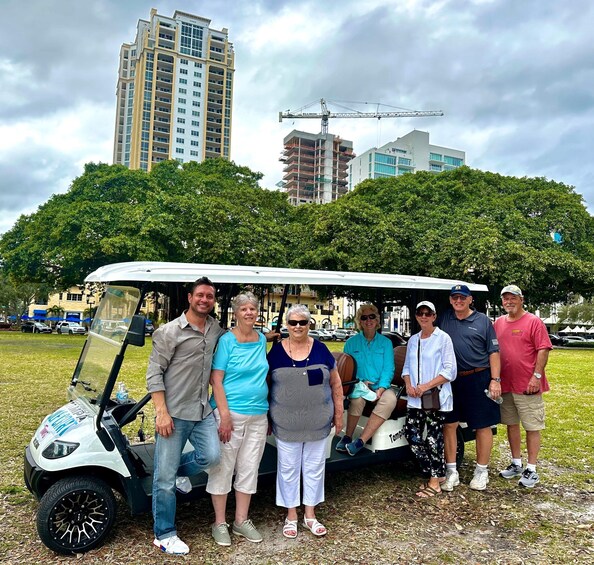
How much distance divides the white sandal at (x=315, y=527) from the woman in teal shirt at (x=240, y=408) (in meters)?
0.43

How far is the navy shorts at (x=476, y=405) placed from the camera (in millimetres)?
5168

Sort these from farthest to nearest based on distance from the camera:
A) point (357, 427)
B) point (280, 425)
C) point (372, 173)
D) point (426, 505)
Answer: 1. point (372, 173)
2. point (357, 427)
3. point (426, 505)
4. point (280, 425)

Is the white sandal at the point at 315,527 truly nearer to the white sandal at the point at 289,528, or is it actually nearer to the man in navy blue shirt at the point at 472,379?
the white sandal at the point at 289,528

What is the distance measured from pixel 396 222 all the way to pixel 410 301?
788 inches

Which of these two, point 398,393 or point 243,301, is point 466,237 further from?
point 243,301

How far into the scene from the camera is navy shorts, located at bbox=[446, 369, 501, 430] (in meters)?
5.17

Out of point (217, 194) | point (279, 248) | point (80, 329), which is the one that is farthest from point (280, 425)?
point (80, 329)

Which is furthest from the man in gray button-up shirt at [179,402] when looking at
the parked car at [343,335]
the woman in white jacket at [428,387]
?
the parked car at [343,335]

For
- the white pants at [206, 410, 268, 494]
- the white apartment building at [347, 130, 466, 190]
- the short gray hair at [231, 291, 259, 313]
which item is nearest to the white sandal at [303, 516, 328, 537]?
the white pants at [206, 410, 268, 494]

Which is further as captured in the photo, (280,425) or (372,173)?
(372,173)

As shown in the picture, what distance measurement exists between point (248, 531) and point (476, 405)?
261 cm

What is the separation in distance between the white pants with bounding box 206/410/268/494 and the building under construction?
133 m

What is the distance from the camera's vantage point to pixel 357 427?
553cm

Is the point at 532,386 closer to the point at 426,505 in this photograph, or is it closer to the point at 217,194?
the point at 426,505
